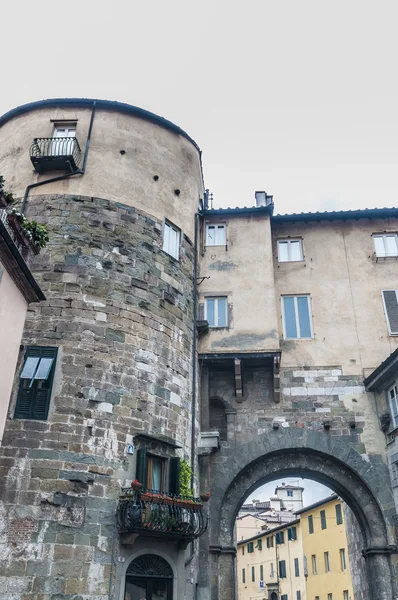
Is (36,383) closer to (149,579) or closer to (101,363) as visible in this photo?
(101,363)

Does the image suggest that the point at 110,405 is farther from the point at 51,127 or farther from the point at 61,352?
the point at 51,127

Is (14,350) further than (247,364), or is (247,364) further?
(247,364)

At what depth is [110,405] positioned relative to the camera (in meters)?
Result: 12.1

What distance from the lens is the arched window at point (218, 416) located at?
1631 cm

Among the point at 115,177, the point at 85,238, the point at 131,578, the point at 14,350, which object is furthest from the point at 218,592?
the point at 115,177

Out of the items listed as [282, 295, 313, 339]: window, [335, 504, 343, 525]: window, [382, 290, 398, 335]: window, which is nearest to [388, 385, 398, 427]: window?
[382, 290, 398, 335]: window

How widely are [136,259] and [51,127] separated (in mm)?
5280

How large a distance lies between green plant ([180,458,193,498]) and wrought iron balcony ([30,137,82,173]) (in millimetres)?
8580

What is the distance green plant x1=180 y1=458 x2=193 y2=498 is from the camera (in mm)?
12688

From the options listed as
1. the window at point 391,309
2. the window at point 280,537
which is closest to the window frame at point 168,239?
the window at point 391,309

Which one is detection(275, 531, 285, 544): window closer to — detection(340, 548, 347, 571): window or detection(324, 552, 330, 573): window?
detection(324, 552, 330, 573): window

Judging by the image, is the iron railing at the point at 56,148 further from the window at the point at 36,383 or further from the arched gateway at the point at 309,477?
the arched gateway at the point at 309,477

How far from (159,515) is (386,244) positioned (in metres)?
12.3

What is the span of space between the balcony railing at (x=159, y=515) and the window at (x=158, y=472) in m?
0.45
